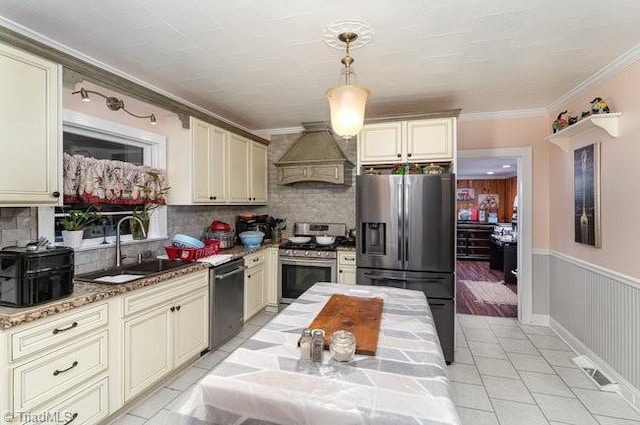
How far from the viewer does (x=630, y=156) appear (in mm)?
2354

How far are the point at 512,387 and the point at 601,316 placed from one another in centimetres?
102

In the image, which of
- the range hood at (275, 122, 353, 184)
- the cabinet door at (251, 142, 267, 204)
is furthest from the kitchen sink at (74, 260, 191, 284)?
the range hood at (275, 122, 353, 184)

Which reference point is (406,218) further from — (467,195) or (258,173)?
(467,195)

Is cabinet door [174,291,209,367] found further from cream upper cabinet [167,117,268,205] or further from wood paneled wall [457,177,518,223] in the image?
wood paneled wall [457,177,518,223]

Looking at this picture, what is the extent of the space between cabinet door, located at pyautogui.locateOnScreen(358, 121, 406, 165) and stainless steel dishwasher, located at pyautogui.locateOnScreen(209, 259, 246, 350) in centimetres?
175

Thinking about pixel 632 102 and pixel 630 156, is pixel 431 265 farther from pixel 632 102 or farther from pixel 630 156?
pixel 632 102

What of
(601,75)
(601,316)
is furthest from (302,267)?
(601,75)

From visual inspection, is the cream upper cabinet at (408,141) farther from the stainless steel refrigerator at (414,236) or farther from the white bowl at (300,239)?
the white bowl at (300,239)

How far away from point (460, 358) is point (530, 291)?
1491 millimetres

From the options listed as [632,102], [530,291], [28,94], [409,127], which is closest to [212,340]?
[28,94]

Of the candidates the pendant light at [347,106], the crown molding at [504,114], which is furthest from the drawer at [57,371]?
the crown molding at [504,114]

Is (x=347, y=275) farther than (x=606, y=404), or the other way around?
(x=347, y=275)

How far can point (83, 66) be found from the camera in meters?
2.15

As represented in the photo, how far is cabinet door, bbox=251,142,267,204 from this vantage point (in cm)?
426
